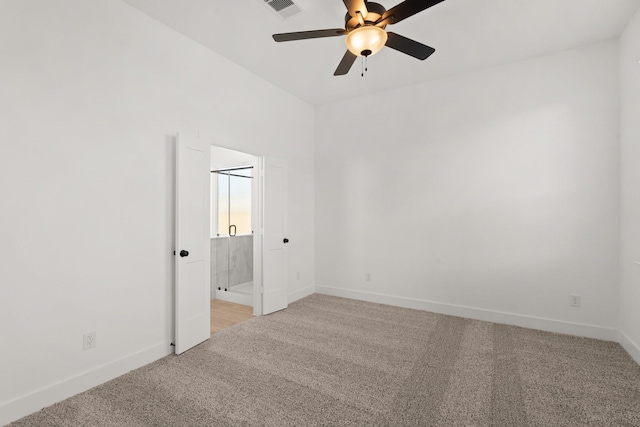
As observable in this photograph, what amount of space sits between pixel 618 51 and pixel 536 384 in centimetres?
349

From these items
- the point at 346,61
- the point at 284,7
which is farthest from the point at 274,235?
the point at 284,7

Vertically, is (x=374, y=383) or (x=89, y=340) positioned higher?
(x=89, y=340)

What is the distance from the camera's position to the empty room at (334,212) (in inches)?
83.5

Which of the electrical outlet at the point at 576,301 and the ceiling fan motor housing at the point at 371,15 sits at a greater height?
the ceiling fan motor housing at the point at 371,15

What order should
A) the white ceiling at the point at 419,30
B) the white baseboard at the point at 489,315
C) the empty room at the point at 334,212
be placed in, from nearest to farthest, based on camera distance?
the empty room at the point at 334,212, the white ceiling at the point at 419,30, the white baseboard at the point at 489,315

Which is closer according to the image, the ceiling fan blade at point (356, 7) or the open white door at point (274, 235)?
the ceiling fan blade at point (356, 7)

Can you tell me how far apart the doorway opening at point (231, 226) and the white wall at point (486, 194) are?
1461 mm

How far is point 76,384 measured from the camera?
2.30 metres

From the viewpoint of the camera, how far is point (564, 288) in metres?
3.45

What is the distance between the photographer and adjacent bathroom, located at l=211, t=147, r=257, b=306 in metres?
5.05

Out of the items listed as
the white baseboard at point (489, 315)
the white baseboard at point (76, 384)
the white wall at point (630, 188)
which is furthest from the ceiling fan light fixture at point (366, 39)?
the white baseboard at point (489, 315)

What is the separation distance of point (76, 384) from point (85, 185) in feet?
4.99

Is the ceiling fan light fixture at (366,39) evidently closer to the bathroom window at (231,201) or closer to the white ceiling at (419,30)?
the white ceiling at (419,30)

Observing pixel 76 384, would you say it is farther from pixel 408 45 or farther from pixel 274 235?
pixel 408 45
